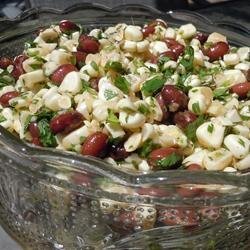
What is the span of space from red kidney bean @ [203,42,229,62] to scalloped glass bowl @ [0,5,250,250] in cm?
26

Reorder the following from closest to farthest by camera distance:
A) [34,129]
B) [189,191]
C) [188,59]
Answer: [189,191], [34,129], [188,59]

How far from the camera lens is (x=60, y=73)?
67 cm

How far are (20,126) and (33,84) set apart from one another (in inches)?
2.9

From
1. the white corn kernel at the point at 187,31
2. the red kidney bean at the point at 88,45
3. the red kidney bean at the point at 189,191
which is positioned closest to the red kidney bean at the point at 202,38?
the white corn kernel at the point at 187,31

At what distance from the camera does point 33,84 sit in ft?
2.24

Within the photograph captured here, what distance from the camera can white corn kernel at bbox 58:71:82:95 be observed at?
0.64m

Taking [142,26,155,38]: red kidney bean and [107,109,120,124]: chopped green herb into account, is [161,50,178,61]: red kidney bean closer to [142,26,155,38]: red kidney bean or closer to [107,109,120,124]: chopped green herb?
[142,26,155,38]: red kidney bean

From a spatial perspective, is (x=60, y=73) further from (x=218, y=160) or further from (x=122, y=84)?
(x=218, y=160)

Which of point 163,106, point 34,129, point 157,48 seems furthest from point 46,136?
point 157,48

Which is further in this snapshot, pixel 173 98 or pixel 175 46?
pixel 175 46

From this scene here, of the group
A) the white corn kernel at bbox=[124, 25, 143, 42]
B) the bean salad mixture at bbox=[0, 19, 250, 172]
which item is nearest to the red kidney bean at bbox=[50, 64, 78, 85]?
the bean salad mixture at bbox=[0, 19, 250, 172]

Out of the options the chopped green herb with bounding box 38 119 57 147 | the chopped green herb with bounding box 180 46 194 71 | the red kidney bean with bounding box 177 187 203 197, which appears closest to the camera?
the red kidney bean with bounding box 177 187 203 197

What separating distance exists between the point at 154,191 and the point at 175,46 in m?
0.30

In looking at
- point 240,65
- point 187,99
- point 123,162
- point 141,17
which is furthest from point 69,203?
point 141,17
